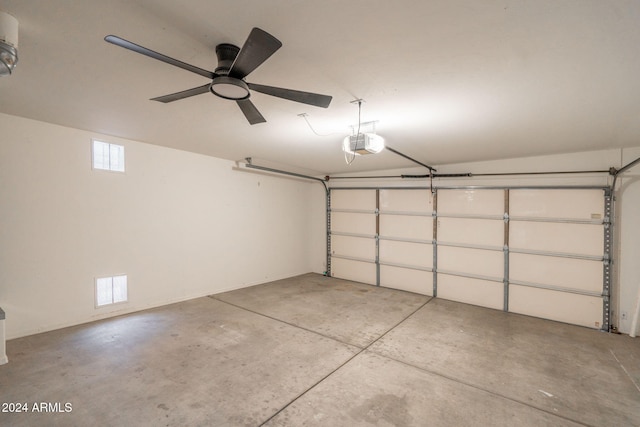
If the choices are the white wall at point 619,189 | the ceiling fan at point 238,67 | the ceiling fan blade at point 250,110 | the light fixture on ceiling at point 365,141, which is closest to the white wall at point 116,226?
the ceiling fan at point 238,67

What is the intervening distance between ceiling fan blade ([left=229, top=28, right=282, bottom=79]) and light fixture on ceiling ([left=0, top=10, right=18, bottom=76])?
42.3 inches

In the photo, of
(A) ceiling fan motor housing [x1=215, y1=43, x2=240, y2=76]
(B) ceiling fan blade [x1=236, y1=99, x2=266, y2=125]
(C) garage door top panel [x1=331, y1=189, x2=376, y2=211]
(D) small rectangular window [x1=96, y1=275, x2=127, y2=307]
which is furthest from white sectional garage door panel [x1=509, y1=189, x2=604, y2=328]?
(D) small rectangular window [x1=96, y1=275, x2=127, y2=307]

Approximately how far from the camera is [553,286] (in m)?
4.30

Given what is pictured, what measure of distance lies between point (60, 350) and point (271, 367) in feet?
7.56

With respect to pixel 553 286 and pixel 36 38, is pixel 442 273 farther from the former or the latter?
pixel 36 38

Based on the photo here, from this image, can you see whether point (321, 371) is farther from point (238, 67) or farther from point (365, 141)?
point (238, 67)

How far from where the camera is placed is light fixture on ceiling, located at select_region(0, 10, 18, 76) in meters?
1.40

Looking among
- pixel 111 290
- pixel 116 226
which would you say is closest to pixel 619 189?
pixel 116 226

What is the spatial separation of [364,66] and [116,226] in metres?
4.03

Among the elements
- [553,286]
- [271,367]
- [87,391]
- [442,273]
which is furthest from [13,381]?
[553,286]

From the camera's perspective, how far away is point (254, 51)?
138 centimetres

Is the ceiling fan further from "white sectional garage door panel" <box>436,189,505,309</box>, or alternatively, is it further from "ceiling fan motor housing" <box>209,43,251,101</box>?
"white sectional garage door panel" <box>436,189,505,309</box>

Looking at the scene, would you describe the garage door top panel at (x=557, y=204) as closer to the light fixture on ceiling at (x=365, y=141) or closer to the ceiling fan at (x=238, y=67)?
the light fixture on ceiling at (x=365, y=141)

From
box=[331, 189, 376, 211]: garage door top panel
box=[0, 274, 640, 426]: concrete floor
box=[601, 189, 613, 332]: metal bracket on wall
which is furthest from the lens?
box=[331, 189, 376, 211]: garage door top panel
